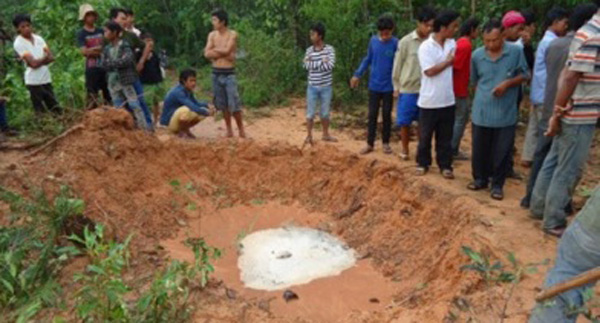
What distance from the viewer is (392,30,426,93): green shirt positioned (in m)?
5.48

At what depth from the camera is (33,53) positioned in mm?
6387

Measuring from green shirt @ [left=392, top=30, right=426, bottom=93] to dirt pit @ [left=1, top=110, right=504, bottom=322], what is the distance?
90cm

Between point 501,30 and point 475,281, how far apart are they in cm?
222

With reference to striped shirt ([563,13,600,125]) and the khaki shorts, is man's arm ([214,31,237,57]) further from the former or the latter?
striped shirt ([563,13,600,125])

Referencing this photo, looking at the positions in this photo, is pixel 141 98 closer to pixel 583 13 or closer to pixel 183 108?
pixel 183 108

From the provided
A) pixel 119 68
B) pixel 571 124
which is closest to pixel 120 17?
pixel 119 68

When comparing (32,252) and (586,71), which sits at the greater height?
(586,71)

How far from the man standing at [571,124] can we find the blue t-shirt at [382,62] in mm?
2194

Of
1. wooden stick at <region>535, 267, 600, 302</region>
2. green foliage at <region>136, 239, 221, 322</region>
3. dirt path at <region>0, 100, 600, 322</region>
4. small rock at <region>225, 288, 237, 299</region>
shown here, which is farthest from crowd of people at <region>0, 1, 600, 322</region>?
small rock at <region>225, 288, 237, 299</region>

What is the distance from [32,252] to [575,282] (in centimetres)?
364

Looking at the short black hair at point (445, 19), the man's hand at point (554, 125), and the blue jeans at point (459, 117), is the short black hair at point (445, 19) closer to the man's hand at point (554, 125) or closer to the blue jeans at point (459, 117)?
the blue jeans at point (459, 117)

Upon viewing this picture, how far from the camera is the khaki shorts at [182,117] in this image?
6633 mm

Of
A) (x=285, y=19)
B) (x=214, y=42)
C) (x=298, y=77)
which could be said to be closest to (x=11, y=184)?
(x=214, y=42)

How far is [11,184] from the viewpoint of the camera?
4957mm
